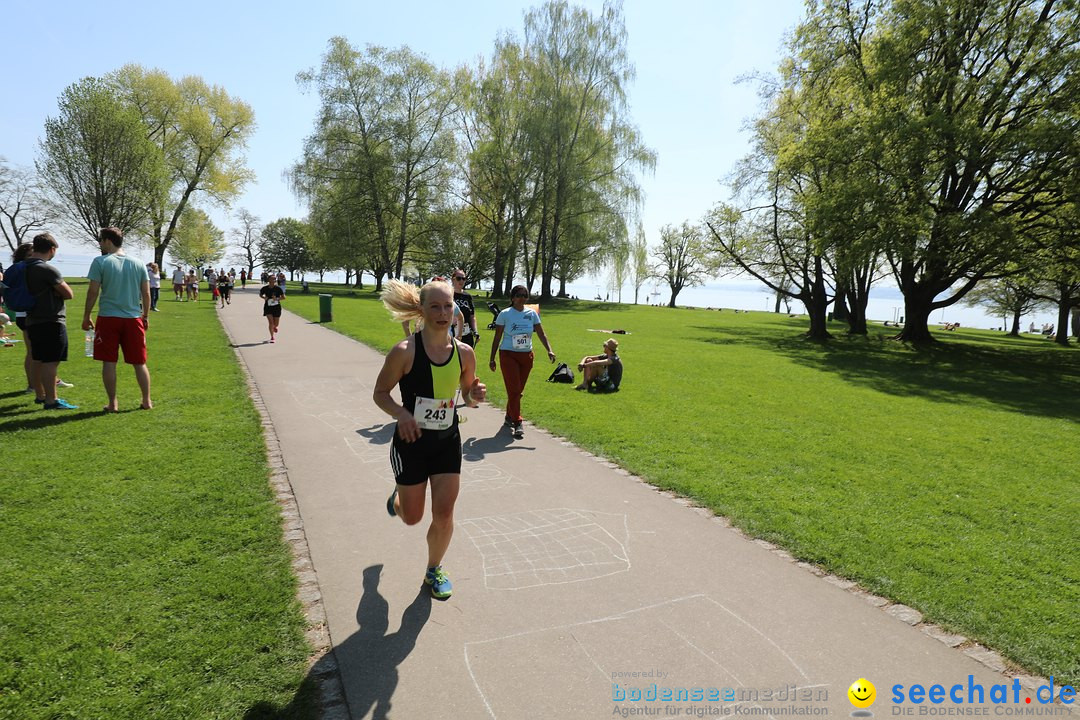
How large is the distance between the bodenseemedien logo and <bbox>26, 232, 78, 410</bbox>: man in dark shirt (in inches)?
352

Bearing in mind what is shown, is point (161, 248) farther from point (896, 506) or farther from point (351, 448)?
point (896, 506)

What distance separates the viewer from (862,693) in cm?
282

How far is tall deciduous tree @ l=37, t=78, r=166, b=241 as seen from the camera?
1266 inches

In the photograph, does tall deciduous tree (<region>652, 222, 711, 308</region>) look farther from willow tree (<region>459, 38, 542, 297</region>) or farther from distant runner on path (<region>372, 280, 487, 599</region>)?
distant runner on path (<region>372, 280, 487, 599</region>)

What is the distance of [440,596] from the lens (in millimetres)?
3502

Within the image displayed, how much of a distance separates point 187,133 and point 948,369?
48.5 m

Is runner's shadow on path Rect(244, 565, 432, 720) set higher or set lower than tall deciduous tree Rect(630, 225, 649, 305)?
lower

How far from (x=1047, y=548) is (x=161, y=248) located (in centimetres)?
5167

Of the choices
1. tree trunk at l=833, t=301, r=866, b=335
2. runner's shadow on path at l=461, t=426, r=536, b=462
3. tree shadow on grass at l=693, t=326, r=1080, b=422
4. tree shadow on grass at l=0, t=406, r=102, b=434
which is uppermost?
tree trunk at l=833, t=301, r=866, b=335

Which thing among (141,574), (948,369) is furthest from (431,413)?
(948,369)

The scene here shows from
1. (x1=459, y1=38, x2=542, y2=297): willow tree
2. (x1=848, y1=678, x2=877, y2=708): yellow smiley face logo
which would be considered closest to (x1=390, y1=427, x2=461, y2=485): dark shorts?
(x1=848, y1=678, x2=877, y2=708): yellow smiley face logo

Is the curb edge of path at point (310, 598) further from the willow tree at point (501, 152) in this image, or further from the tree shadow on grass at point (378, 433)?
the willow tree at point (501, 152)

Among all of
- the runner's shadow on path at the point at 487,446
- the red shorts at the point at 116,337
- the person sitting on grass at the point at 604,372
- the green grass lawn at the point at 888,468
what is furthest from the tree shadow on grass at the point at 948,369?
the red shorts at the point at 116,337

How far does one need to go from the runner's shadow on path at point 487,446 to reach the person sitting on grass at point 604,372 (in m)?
3.74
